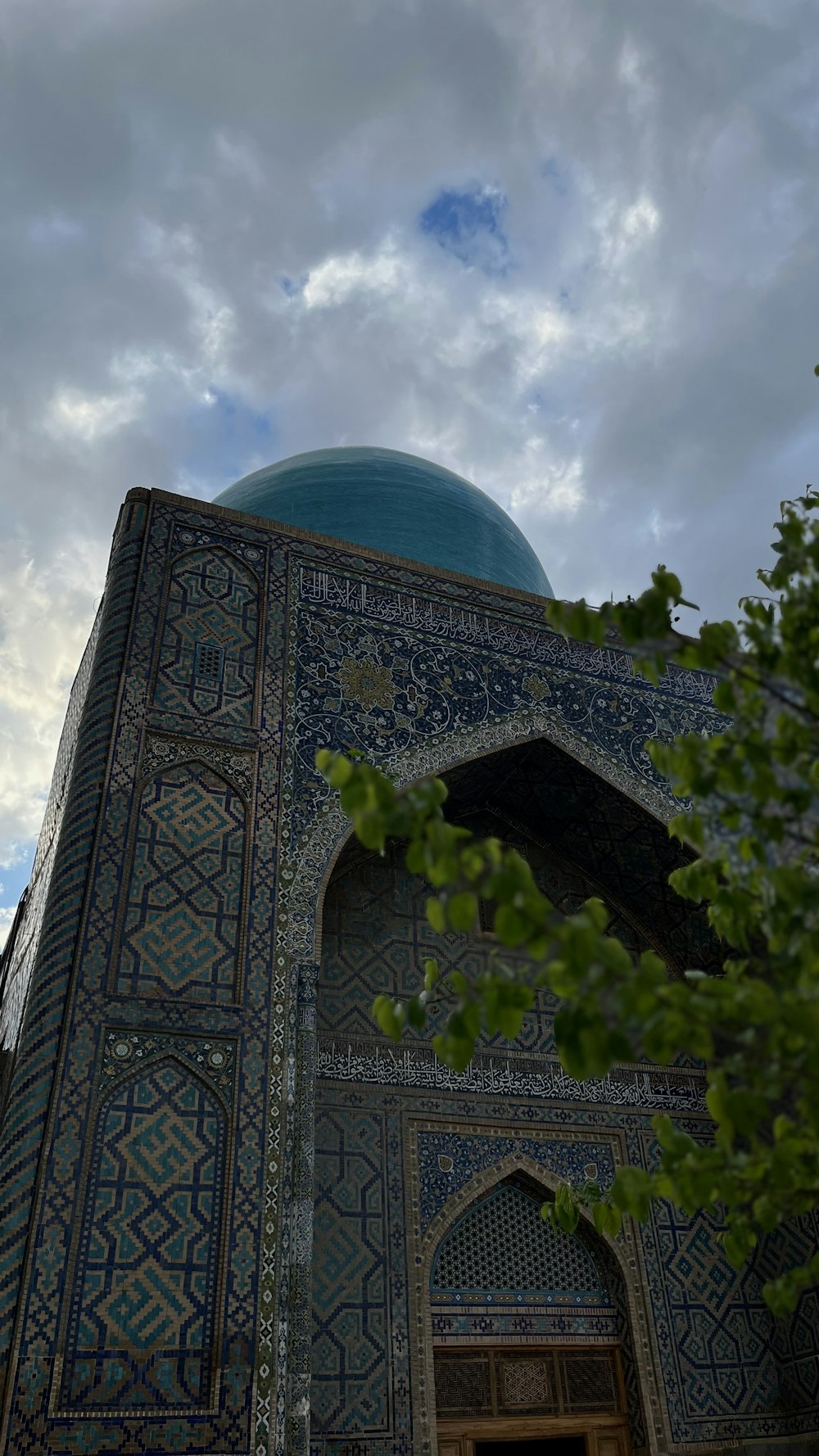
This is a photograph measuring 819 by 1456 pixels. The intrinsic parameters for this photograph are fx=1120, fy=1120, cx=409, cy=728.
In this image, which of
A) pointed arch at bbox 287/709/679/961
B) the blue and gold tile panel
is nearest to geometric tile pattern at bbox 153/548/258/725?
the blue and gold tile panel

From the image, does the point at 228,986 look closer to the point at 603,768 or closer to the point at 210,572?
the point at 210,572

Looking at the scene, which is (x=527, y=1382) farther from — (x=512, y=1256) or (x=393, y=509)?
(x=393, y=509)

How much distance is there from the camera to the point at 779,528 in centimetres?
232

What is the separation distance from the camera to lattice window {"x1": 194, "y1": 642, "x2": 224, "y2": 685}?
584 cm

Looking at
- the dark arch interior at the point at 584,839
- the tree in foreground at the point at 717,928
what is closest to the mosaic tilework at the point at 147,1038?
the dark arch interior at the point at 584,839

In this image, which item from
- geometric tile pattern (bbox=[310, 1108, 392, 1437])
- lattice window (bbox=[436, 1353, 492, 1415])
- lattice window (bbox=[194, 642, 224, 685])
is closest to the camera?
geometric tile pattern (bbox=[310, 1108, 392, 1437])

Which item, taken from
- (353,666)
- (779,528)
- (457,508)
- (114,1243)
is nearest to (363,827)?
(779,528)

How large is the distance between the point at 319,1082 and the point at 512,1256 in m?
1.43

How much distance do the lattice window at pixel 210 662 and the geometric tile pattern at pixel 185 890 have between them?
1.84ft

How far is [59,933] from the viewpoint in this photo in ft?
15.7

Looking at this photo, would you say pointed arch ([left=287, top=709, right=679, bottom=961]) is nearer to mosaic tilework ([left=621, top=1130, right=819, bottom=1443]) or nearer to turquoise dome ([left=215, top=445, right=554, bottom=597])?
mosaic tilework ([left=621, top=1130, right=819, bottom=1443])

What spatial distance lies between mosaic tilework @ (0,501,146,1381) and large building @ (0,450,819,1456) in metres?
0.01

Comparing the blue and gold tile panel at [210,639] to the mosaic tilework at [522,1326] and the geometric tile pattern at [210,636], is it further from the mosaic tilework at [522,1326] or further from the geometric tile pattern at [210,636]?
the mosaic tilework at [522,1326]

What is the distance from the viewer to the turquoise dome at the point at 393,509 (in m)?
9.15
